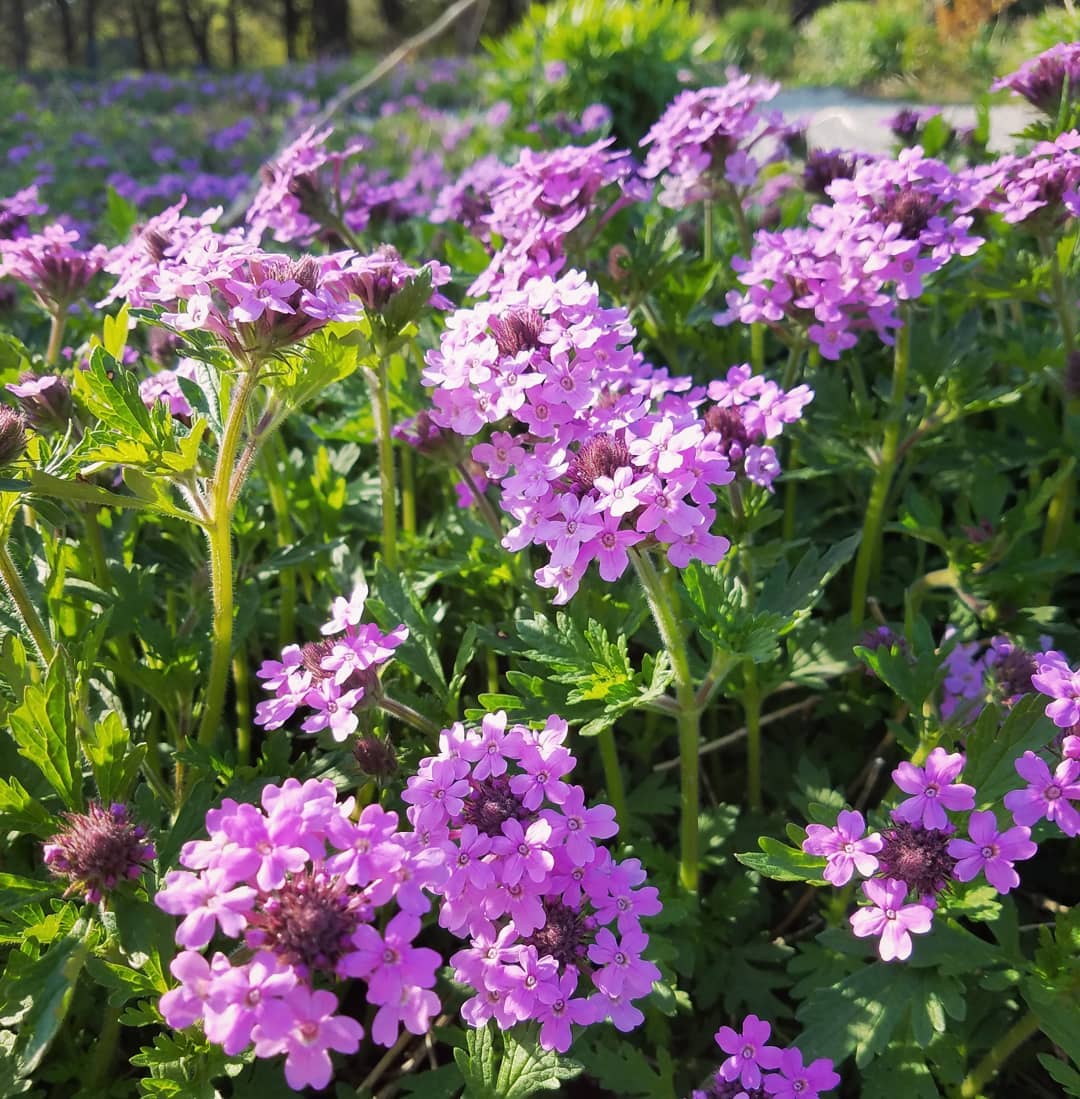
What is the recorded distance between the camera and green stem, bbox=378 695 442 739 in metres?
2.25

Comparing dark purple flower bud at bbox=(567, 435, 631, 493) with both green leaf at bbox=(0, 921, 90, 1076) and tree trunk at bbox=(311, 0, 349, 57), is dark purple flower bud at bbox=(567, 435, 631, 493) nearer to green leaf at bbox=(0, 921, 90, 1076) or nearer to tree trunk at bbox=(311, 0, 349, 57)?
green leaf at bbox=(0, 921, 90, 1076)

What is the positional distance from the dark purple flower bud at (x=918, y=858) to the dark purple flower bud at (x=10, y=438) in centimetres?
209

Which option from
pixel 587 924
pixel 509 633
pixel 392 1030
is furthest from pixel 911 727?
pixel 392 1030

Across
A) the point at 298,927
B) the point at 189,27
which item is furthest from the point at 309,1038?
the point at 189,27

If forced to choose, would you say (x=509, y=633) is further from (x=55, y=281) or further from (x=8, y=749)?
(x=55, y=281)

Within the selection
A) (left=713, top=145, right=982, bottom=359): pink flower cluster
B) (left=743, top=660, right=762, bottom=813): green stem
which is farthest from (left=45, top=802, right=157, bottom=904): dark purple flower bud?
(left=713, top=145, right=982, bottom=359): pink flower cluster

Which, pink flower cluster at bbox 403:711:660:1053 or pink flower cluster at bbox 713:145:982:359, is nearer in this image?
pink flower cluster at bbox 403:711:660:1053

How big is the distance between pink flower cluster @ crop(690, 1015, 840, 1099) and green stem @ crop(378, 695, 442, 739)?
984mm

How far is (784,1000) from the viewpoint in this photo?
2.83 m

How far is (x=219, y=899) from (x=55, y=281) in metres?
2.39

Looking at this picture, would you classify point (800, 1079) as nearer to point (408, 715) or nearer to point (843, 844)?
point (843, 844)

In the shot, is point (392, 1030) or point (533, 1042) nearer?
point (392, 1030)

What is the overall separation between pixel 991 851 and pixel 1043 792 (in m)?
0.16

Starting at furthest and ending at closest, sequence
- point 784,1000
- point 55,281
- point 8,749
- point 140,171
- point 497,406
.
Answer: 1. point 140,171
2. point 55,281
3. point 784,1000
4. point 8,749
5. point 497,406
